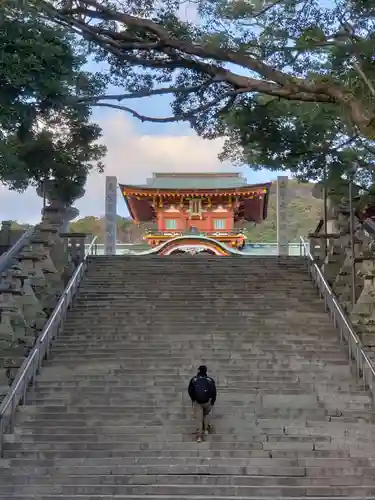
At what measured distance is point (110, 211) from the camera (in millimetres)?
22328

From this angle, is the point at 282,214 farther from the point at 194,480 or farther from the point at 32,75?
the point at 194,480

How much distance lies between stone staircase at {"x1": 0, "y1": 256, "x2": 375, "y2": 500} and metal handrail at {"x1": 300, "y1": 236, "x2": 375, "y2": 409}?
0.19 m

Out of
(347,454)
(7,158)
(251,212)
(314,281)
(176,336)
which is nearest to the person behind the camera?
(347,454)

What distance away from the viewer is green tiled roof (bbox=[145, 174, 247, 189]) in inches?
1101

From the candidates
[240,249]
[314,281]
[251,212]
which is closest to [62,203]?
[314,281]

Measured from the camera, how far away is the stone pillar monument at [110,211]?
22.3 m

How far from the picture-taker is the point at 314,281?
15.1m

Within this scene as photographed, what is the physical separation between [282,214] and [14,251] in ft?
36.1

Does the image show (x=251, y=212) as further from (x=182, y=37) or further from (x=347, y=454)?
(x=347, y=454)

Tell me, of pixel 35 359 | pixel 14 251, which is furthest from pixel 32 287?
pixel 35 359

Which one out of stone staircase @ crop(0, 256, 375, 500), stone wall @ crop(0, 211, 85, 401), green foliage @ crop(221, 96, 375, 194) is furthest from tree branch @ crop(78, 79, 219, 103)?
stone staircase @ crop(0, 256, 375, 500)

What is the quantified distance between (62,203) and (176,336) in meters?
6.73

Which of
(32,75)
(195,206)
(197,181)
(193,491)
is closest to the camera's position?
(193,491)

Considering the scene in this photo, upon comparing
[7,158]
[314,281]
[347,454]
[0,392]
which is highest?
[7,158]
